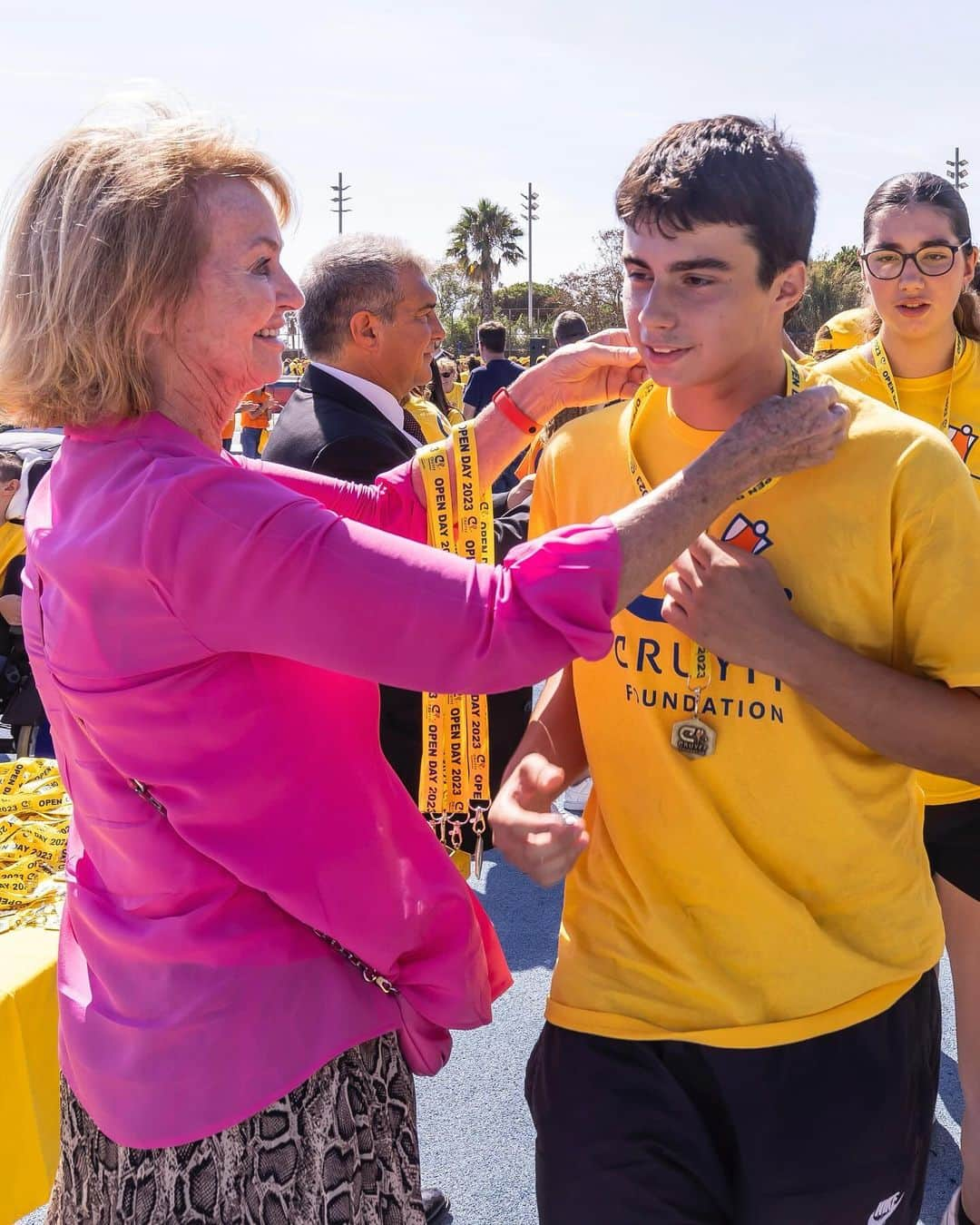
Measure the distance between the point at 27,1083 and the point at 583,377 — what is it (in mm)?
1741

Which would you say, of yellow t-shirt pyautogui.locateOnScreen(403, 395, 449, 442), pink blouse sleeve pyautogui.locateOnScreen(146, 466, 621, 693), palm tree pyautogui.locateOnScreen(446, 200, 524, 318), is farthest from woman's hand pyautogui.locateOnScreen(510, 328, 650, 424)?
palm tree pyautogui.locateOnScreen(446, 200, 524, 318)

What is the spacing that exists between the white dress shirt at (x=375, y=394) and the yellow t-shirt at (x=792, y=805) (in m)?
1.68

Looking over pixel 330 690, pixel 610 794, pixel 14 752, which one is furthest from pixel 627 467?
pixel 14 752

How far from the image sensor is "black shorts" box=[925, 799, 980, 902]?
2457 mm

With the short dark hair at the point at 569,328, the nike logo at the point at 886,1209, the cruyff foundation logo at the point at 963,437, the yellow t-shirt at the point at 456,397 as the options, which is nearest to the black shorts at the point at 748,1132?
the nike logo at the point at 886,1209

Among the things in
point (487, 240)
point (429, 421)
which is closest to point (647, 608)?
point (429, 421)

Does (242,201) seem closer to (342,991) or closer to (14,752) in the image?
(342,991)

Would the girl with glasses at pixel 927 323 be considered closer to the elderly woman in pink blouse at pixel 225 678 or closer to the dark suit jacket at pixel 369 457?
the dark suit jacket at pixel 369 457

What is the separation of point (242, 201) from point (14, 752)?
4.61m

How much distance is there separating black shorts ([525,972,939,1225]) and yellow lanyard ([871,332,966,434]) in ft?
5.62

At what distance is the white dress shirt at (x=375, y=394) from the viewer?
327cm

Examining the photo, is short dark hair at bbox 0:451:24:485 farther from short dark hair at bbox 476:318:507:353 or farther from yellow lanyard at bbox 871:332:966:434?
short dark hair at bbox 476:318:507:353

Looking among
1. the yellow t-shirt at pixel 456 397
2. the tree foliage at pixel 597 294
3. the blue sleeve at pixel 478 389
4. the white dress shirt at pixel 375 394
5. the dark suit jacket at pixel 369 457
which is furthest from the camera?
the tree foliage at pixel 597 294

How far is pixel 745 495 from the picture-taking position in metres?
1.63
